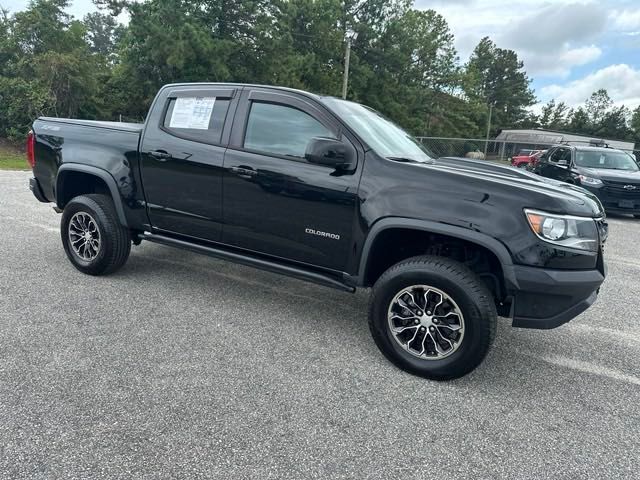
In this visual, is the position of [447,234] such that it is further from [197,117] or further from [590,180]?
[590,180]

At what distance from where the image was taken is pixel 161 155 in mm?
3916

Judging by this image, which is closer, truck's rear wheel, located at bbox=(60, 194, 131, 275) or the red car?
truck's rear wheel, located at bbox=(60, 194, 131, 275)

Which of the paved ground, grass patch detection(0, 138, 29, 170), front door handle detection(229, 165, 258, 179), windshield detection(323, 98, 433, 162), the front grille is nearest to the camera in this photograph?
the paved ground

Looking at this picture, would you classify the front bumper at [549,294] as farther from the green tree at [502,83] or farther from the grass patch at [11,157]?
the green tree at [502,83]

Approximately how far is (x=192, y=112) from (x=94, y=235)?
5.16ft

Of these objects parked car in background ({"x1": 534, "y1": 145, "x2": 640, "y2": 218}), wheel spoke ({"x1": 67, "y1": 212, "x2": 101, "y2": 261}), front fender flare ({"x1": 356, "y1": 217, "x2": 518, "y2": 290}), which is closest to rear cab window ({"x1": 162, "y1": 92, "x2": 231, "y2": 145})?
wheel spoke ({"x1": 67, "y1": 212, "x2": 101, "y2": 261})

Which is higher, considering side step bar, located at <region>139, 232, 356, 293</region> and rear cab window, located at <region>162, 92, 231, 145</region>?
rear cab window, located at <region>162, 92, 231, 145</region>

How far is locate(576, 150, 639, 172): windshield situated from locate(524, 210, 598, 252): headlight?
911 centimetres

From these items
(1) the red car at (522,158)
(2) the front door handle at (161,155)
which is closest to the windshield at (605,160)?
(2) the front door handle at (161,155)

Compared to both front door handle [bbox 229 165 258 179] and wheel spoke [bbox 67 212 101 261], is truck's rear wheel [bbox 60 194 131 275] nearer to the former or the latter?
wheel spoke [bbox 67 212 101 261]

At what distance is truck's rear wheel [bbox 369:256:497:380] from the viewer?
2791 mm

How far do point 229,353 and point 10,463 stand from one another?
1.35 m

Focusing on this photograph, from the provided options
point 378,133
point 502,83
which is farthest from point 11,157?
point 502,83

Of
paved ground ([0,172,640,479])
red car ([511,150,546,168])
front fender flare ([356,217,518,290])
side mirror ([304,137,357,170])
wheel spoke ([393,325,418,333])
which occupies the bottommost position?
paved ground ([0,172,640,479])
